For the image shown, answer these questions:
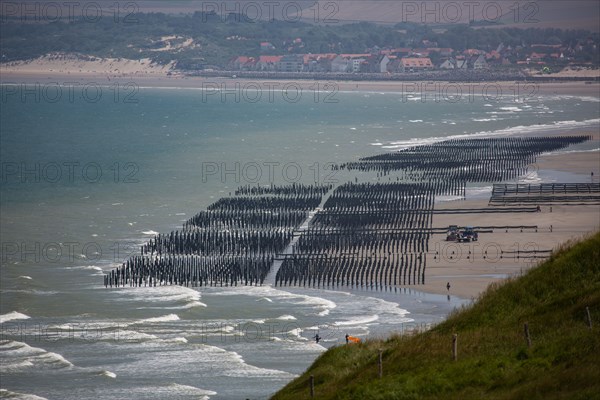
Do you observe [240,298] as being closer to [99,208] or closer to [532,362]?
[532,362]

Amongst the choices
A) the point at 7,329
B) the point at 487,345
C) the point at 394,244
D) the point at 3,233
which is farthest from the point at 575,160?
the point at 487,345

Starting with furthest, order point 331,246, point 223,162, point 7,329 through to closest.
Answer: point 223,162 < point 331,246 < point 7,329

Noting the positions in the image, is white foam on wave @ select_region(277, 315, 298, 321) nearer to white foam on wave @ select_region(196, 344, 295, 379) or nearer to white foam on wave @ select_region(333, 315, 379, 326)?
white foam on wave @ select_region(333, 315, 379, 326)

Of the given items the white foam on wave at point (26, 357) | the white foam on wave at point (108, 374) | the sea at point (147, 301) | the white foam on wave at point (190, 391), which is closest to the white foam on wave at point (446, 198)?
the sea at point (147, 301)

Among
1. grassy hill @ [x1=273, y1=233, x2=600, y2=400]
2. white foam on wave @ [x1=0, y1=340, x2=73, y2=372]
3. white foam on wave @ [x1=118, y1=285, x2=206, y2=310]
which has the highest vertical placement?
grassy hill @ [x1=273, y1=233, x2=600, y2=400]

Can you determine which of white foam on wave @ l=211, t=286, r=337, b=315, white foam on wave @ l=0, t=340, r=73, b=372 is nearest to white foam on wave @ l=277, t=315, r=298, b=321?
white foam on wave @ l=211, t=286, r=337, b=315

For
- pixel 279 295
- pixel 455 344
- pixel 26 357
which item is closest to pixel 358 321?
pixel 279 295

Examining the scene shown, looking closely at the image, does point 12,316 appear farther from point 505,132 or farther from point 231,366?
point 505,132

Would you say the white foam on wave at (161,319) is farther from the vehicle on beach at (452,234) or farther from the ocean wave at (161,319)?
the vehicle on beach at (452,234)
